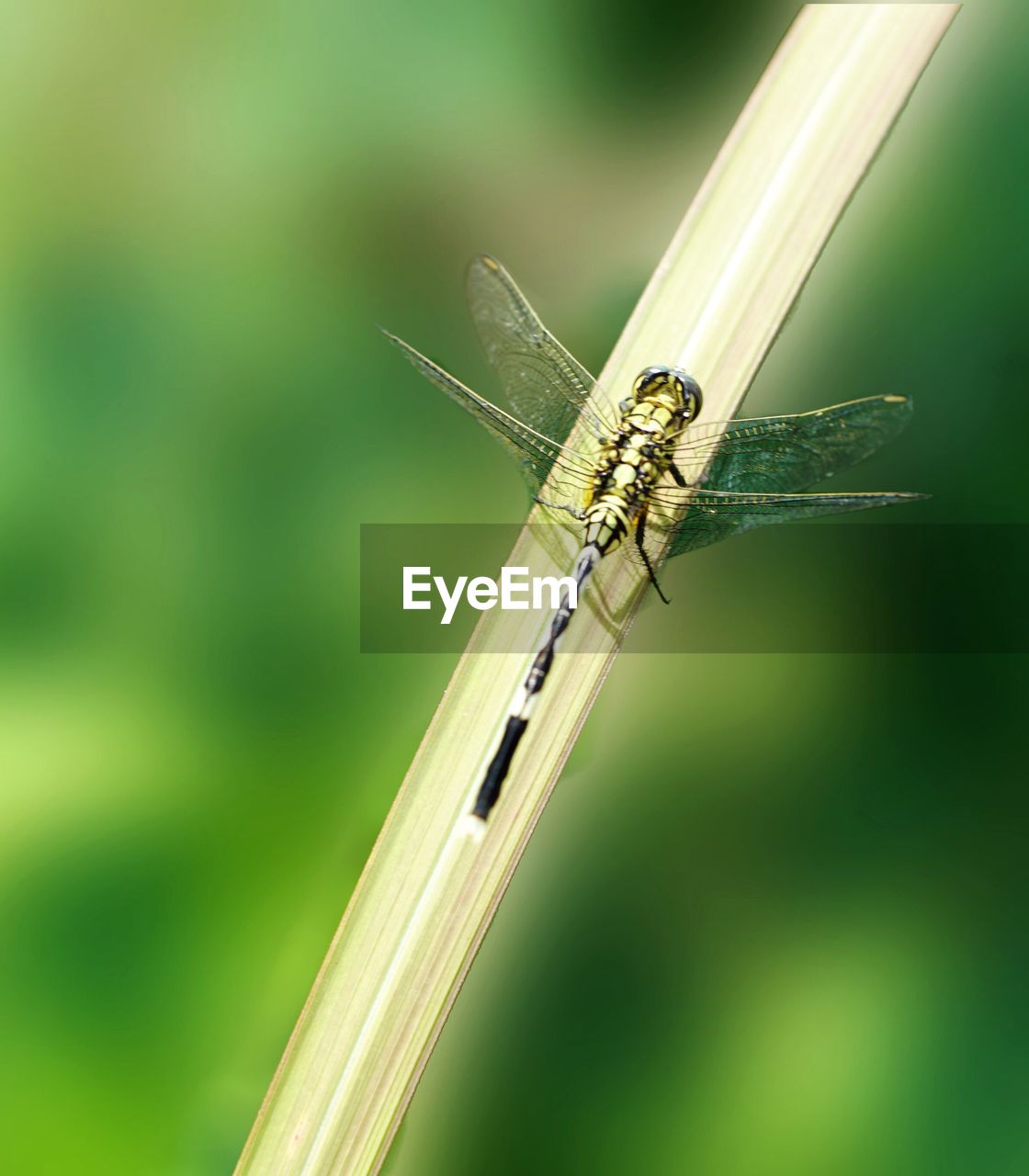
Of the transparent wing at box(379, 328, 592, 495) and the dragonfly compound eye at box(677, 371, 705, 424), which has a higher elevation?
the dragonfly compound eye at box(677, 371, 705, 424)

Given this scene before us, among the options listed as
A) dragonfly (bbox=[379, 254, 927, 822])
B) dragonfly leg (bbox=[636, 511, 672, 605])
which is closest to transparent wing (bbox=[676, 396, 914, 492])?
dragonfly (bbox=[379, 254, 927, 822])

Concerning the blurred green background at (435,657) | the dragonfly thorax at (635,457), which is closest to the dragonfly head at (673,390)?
the dragonfly thorax at (635,457)

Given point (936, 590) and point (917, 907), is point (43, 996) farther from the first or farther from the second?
point (936, 590)

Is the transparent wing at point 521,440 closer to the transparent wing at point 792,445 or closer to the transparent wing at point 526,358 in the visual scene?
the transparent wing at point 526,358

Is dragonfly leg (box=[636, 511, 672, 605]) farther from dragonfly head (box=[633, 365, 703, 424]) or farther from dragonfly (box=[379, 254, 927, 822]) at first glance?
dragonfly head (box=[633, 365, 703, 424])

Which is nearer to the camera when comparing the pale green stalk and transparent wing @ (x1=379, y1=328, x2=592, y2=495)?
the pale green stalk

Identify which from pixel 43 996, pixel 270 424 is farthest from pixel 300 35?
pixel 43 996

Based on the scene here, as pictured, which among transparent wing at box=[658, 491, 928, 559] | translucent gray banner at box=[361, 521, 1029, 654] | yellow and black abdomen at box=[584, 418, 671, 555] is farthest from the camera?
translucent gray banner at box=[361, 521, 1029, 654]
